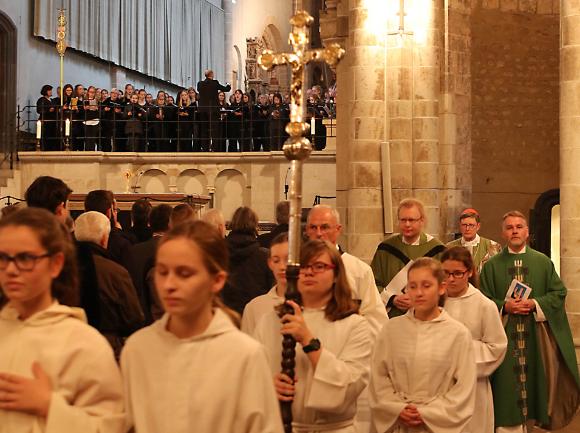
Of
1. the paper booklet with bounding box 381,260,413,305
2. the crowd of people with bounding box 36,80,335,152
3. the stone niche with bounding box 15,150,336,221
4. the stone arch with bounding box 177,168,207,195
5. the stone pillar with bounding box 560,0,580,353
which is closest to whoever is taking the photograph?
the paper booklet with bounding box 381,260,413,305

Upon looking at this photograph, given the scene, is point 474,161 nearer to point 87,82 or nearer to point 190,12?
point 87,82

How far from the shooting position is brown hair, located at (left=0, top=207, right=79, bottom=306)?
11.6ft

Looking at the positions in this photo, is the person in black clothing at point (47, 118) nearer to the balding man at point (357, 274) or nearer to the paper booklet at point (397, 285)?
the paper booklet at point (397, 285)

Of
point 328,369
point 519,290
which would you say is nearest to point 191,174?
point 519,290

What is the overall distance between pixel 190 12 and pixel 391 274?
25291mm

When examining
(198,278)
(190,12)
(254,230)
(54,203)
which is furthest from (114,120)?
(198,278)

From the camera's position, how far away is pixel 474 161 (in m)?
18.2

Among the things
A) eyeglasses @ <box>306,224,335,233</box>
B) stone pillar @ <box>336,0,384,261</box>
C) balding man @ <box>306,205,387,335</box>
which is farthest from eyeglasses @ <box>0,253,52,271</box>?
stone pillar @ <box>336,0,384,261</box>

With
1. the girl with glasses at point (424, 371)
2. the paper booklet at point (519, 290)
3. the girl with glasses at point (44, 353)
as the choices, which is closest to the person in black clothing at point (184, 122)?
the paper booklet at point (519, 290)

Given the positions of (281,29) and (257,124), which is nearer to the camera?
(257,124)

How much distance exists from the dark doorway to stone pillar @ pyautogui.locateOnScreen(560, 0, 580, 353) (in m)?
6.01

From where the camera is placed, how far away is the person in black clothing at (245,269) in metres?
7.59

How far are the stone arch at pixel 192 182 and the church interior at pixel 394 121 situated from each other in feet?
0.09

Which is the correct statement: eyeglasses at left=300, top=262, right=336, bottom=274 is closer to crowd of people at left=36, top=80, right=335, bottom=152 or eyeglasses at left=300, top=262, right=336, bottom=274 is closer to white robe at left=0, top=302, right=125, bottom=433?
white robe at left=0, top=302, right=125, bottom=433
